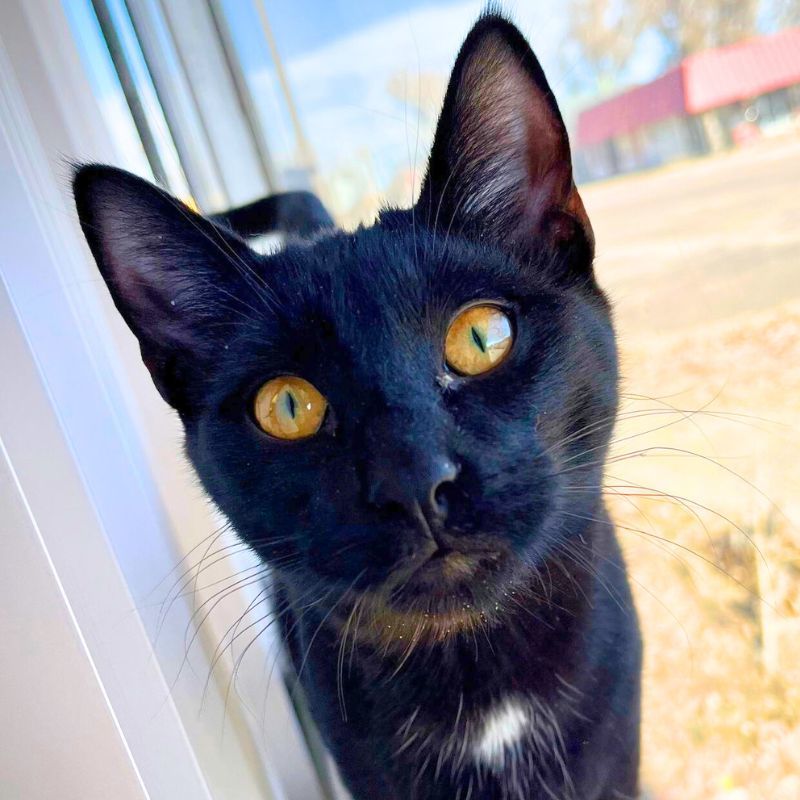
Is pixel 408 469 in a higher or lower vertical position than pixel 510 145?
lower

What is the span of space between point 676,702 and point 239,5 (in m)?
0.95

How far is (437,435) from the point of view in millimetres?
534

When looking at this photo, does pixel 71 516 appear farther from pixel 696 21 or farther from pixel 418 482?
pixel 696 21

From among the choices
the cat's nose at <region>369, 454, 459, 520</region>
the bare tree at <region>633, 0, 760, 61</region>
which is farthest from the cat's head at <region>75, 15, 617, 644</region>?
the bare tree at <region>633, 0, 760, 61</region>

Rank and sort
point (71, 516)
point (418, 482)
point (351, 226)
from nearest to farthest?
1. point (418, 482)
2. point (71, 516)
3. point (351, 226)

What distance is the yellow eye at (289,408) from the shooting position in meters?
0.62

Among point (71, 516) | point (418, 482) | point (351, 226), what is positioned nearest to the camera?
point (418, 482)

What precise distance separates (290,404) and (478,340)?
17 cm

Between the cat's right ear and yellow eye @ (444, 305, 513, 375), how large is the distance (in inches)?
8.0

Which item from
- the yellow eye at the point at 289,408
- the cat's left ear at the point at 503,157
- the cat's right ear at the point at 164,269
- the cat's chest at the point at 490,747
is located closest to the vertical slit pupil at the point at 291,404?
the yellow eye at the point at 289,408

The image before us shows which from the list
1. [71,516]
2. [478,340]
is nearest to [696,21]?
[478,340]

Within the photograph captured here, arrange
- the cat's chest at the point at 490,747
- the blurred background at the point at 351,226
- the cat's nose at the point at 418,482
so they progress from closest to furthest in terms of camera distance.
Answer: the cat's nose at the point at 418,482, the blurred background at the point at 351,226, the cat's chest at the point at 490,747

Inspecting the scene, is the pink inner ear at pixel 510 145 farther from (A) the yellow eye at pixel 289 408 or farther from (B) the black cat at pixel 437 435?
(A) the yellow eye at pixel 289 408

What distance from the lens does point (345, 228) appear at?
0.82 meters
